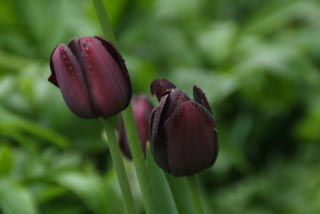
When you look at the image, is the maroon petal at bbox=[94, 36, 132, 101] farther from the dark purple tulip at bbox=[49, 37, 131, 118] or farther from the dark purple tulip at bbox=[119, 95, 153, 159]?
the dark purple tulip at bbox=[119, 95, 153, 159]

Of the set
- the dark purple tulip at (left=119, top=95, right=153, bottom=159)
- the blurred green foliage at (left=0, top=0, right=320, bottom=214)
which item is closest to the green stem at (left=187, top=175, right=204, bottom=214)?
the dark purple tulip at (left=119, top=95, right=153, bottom=159)

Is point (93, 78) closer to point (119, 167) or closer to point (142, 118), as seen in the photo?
point (119, 167)

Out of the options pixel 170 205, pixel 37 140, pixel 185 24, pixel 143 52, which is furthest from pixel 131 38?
pixel 170 205

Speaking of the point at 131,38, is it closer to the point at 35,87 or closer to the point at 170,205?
the point at 35,87

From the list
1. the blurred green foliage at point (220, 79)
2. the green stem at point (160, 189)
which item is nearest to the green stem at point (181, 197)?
the green stem at point (160, 189)

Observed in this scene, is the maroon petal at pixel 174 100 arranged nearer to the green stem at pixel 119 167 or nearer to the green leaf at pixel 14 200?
the green stem at pixel 119 167

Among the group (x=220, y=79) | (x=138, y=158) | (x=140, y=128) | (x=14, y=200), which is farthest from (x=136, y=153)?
(x=220, y=79)
